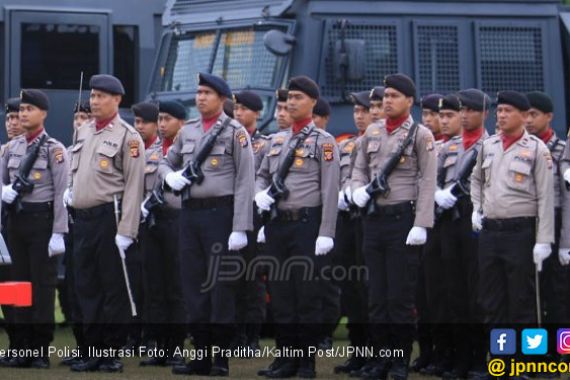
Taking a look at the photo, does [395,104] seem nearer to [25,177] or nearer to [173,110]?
[173,110]

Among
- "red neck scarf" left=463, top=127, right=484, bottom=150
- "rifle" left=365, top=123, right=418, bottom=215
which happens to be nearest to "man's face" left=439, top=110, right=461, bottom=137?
"red neck scarf" left=463, top=127, right=484, bottom=150

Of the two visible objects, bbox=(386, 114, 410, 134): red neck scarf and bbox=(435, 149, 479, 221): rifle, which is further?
bbox=(435, 149, 479, 221): rifle

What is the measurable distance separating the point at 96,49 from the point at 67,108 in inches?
30.9

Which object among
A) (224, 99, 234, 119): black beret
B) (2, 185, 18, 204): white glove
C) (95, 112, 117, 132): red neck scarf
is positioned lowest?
(2, 185, 18, 204): white glove

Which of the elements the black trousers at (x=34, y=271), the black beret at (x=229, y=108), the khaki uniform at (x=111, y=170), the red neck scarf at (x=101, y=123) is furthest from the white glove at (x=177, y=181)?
the black beret at (x=229, y=108)

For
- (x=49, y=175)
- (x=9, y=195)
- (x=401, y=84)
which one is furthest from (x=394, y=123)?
(x=9, y=195)

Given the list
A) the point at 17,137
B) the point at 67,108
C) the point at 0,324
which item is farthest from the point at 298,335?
the point at 67,108

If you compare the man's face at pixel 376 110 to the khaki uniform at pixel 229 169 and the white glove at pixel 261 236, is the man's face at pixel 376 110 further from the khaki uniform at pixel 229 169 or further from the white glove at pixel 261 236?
the khaki uniform at pixel 229 169

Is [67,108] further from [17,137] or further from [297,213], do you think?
[297,213]

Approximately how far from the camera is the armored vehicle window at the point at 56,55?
18141 mm

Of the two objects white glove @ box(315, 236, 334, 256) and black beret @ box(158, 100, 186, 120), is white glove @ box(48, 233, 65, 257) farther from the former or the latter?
white glove @ box(315, 236, 334, 256)

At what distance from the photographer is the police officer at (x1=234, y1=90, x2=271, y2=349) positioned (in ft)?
43.8

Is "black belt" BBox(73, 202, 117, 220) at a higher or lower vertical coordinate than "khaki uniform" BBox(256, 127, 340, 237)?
lower

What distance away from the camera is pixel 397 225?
11.6m
